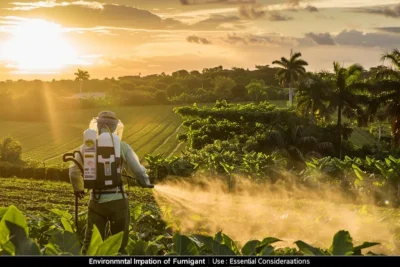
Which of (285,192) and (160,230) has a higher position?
(160,230)

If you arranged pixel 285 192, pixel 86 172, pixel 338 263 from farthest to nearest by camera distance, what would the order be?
pixel 285 192 → pixel 86 172 → pixel 338 263

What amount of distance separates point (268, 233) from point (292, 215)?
97 cm

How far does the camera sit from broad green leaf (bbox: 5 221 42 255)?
432cm

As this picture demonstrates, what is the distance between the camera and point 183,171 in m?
36.5

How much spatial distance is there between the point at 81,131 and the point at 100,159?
7825cm

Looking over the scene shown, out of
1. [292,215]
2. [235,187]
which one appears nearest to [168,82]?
[235,187]

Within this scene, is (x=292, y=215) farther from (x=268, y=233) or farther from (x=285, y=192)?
(x=285, y=192)

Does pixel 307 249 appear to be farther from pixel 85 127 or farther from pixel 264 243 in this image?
pixel 85 127

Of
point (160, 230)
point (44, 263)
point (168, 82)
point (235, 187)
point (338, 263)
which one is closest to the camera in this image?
point (44, 263)

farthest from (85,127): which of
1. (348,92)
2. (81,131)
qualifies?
(348,92)

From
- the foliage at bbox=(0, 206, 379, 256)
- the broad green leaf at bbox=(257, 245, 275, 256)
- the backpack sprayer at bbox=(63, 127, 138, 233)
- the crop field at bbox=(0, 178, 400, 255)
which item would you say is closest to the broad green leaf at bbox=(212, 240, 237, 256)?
the foliage at bbox=(0, 206, 379, 256)

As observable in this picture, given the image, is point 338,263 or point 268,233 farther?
point 268,233

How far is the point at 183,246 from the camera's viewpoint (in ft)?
15.4

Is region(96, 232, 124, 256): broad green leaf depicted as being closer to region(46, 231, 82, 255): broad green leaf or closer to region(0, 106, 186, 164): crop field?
region(46, 231, 82, 255): broad green leaf
